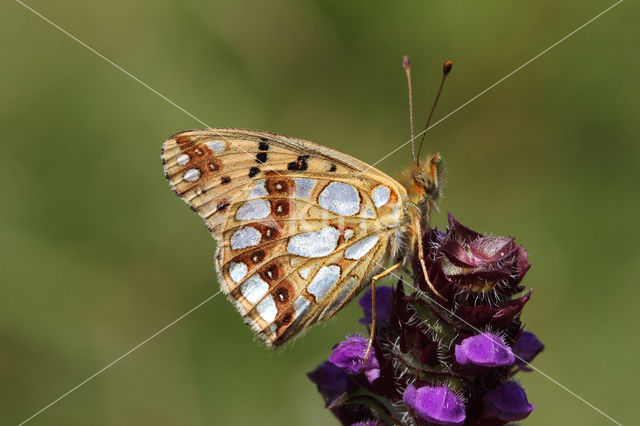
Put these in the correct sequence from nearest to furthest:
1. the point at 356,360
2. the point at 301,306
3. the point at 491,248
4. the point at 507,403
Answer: the point at 507,403 → the point at 491,248 → the point at 356,360 → the point at 301,306

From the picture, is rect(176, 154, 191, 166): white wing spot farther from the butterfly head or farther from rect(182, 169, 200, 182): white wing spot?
the butterfly head

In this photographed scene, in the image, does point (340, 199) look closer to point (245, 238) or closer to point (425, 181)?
point (425, 181)

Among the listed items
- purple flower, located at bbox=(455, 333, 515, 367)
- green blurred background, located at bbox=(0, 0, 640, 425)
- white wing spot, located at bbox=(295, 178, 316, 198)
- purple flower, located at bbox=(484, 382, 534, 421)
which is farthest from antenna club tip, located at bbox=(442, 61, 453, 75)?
green blurred background, located at bbox=(0, 0, 640, 425)

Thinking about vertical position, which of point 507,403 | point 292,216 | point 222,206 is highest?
point 222,206

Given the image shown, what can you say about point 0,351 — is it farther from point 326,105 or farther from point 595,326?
point 595,326

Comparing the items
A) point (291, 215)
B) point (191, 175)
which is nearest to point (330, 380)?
point (291, 215)

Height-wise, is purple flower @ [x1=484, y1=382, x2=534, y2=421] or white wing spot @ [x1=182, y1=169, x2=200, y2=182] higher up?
white wing spot @ [x1=182, y1=169, x2=200, y2=182]
